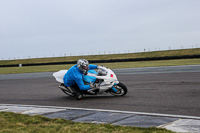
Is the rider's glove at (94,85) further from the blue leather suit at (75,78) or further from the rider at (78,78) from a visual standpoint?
the blue leather suit at (75,78)

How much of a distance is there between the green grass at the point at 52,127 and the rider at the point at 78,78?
10.1 feet

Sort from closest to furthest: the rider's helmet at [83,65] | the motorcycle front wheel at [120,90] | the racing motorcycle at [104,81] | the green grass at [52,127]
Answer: the green grass at [52,127]
the rider's helmet at [83,65]
the racing motorcycle at [104,81]
the motorcycle front wheel at [120,90]

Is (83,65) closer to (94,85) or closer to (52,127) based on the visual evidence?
(94,85)

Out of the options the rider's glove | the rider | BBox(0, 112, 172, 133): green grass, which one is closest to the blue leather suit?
the rider

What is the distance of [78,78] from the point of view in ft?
31.8

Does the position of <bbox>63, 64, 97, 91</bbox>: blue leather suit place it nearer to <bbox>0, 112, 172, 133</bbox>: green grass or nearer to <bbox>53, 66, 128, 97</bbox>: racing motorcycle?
<bbox>53, 66, 128, 97</bbox>: racing motorcycle

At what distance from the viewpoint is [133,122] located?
226 inches

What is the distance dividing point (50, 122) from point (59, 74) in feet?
15.2

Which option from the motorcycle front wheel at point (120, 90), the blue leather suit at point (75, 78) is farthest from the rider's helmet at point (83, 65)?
the motorcycle front wheel at point (120, 90)

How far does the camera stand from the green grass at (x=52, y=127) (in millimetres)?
5027

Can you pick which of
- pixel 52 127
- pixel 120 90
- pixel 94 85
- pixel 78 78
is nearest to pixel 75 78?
pixel 78 78

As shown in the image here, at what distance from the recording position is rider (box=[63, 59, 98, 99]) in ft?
31.5

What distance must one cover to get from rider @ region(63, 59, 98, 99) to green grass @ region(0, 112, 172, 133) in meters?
3.08

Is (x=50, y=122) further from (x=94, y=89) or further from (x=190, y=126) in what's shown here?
(x=94, y=89)
